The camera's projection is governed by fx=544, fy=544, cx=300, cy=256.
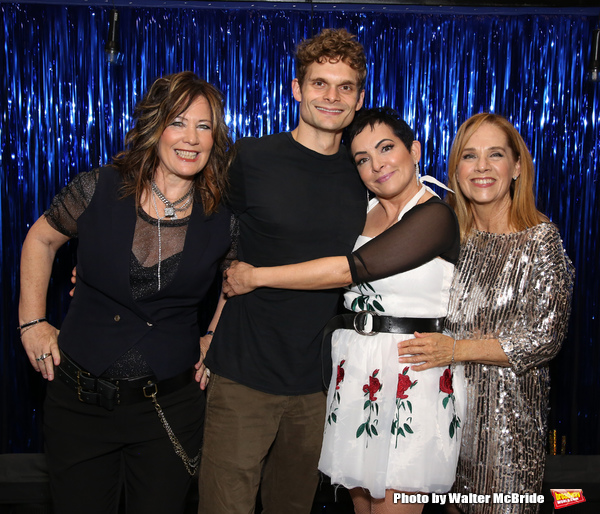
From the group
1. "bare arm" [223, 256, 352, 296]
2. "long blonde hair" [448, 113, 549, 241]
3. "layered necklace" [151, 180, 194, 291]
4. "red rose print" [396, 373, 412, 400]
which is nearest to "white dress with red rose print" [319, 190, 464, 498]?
"red rose print" [396, 373, 412, 400]

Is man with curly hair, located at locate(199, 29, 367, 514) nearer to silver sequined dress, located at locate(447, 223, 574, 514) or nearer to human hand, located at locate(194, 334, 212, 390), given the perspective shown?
human hand, located at locate(194, 334, 212, 390)

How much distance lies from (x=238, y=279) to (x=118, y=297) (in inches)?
16.3

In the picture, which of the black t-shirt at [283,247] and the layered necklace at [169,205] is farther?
the black t-shirt at [283,247]

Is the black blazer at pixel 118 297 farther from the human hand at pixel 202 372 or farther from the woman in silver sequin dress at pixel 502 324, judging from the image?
the woman in silver sequin dress at pixel 502 324

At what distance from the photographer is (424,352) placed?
164 centimetres

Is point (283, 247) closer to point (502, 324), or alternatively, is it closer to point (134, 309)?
point (134, 309)

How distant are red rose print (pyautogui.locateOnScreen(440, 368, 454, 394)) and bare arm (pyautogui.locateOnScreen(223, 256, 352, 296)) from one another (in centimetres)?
41

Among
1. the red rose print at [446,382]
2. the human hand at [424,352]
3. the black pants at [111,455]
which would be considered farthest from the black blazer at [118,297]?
the red rose print at [446,382]

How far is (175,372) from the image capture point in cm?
168

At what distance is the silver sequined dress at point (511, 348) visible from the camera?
1.69 metres

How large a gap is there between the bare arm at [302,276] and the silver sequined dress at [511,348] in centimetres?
42

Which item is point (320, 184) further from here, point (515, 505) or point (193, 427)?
point (515, 505)

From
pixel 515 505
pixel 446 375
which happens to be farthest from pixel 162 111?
pixel 515 505

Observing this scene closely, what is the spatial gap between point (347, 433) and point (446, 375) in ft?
1.17
